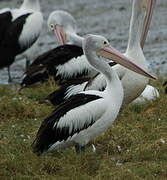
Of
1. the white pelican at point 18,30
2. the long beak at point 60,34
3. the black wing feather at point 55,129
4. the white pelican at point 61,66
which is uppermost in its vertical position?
the black wing feather at point 55,129

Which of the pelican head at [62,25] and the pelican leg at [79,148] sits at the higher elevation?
the pelican leg at [79,148]

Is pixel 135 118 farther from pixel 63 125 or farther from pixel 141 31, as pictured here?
pixel 63 125

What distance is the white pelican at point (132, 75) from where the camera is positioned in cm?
845

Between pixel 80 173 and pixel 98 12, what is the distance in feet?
42.9

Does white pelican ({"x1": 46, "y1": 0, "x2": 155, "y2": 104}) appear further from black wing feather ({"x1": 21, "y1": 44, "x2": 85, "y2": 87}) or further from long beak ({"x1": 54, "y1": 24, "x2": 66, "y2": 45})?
long beak ({"x1": 54, "y1": 24, "x2": 66, "y2": 45})

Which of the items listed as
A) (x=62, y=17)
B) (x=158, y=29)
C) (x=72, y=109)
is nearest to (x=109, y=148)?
(x=72, y=109)

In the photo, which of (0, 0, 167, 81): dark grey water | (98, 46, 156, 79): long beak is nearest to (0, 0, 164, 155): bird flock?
(98, 46, 156, 79): long beak

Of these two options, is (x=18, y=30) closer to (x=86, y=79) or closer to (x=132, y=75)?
(x=86, y=79)

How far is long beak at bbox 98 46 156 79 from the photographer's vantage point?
25.0ft

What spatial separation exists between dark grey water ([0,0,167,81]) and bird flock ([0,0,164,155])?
6.50 feet

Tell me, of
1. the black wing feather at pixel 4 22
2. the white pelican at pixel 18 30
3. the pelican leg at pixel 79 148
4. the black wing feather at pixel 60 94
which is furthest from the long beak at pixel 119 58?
the black wing feather at pixel 4 22

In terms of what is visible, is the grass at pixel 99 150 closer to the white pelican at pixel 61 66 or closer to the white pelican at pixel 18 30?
the white pelican at pixel 61 66

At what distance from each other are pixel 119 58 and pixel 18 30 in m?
6.12

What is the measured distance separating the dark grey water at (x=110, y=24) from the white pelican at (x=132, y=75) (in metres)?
3.45
